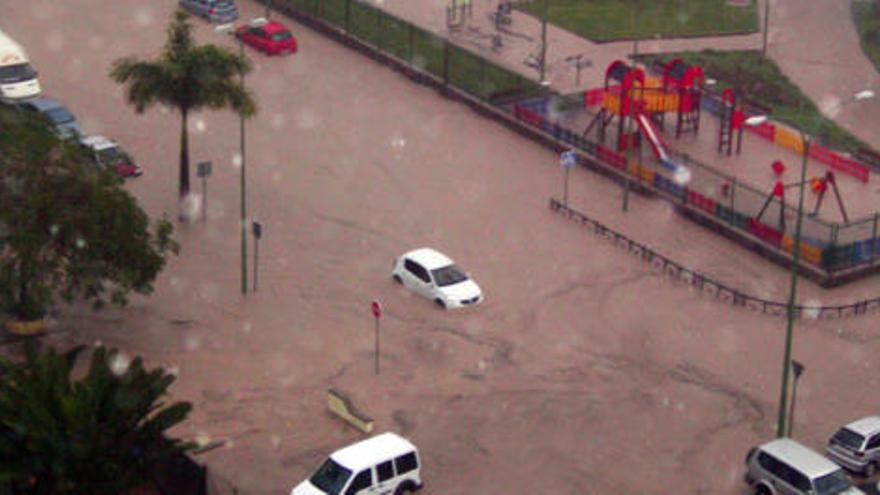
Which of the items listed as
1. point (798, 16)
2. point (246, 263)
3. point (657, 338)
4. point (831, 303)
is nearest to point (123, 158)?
point (246, 263)

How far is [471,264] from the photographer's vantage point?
3734 cm

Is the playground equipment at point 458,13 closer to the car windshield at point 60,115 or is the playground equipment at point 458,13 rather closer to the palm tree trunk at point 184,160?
the car windshield at point 60,115

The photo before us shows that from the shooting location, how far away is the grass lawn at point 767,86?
158ft

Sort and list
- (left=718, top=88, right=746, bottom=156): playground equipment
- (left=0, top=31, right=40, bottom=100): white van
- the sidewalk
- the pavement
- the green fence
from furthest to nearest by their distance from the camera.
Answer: the sidewalk < the green fence < (left=0, top=31, right=40, bottom=100): white van < (left=718, top=88, right=746, bottom=156): playground equipment < the pavement

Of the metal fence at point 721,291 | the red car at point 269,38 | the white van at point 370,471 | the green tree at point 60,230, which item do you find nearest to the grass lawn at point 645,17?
the red car at point 269,38

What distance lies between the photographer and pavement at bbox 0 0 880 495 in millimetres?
29500

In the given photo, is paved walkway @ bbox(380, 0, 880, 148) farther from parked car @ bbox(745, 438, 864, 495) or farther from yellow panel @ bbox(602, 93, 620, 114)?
parked car @ bbox(745, 438, 864, 495)

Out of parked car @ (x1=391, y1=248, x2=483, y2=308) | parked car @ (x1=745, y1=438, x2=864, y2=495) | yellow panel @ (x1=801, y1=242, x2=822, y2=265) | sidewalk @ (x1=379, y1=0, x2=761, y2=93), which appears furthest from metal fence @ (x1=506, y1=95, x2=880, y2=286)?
parked car @ (x1=745, y1=438, x2=864, y2=495)

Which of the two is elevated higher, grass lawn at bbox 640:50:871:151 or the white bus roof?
the white bus roof

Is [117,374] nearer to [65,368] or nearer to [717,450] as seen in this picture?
[65,368]

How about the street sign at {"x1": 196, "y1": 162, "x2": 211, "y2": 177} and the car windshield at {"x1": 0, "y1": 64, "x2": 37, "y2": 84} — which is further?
the car windshield at {"x1": 0, "y1": 64, "x2": 37, "y2": 84}

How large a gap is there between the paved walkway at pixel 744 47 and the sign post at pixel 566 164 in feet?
27.3

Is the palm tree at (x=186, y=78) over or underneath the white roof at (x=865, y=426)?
over

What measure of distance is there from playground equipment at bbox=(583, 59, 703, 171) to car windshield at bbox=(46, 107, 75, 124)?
14.5 m
